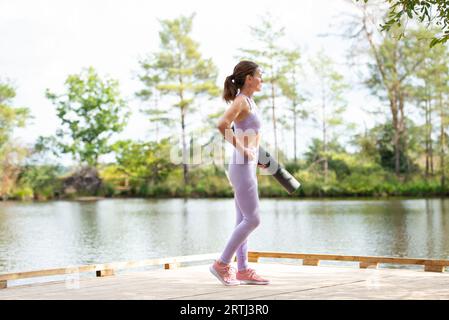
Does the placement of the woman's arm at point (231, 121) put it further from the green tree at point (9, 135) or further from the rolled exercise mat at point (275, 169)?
the green tree at point (9, 135)

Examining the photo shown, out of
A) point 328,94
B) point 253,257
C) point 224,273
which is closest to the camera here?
point 224,273

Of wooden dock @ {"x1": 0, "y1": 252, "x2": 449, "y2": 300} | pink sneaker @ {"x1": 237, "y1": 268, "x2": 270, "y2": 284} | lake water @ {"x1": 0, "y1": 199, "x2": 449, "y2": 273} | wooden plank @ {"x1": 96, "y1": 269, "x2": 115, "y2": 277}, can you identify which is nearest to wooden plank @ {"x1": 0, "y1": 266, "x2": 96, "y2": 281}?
wooden dock @ {"x1": 0, "y1": 252, "x2": 449, "y2": 300}

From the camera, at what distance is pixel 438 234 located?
14.0 meters

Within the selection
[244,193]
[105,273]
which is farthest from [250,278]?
[105,273]

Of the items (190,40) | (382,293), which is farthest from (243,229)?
(190,40)

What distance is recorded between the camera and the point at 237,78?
4590 mm

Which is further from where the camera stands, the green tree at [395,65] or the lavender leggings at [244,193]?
the green tree at [395,65]

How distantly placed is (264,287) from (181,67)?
29.1 meters

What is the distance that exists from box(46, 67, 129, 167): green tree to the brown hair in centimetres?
3082

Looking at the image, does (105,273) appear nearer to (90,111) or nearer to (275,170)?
(275,170)

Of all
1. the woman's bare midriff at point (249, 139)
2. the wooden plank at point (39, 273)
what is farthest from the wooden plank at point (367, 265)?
the wooden plank at point (39, 273)

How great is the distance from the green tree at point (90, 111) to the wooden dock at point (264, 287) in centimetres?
3018

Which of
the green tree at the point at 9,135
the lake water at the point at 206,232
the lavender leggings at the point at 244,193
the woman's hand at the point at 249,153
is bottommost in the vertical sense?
the lake water at the point at 206,232

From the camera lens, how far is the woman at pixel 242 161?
14.4ft
